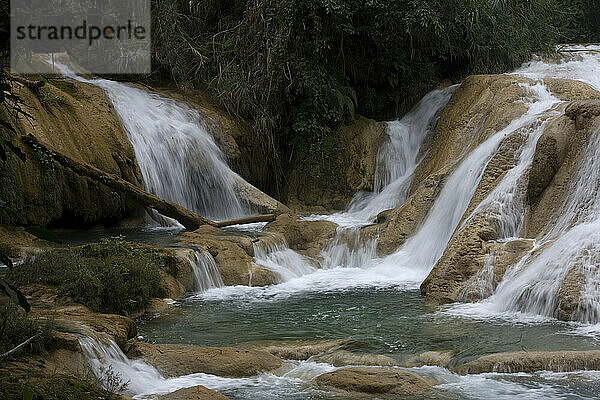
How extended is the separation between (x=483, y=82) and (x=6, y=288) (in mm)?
13479

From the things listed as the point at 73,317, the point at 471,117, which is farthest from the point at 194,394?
the point at 471,117

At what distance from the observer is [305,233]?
44.4ft

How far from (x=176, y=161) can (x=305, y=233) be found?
3508mm

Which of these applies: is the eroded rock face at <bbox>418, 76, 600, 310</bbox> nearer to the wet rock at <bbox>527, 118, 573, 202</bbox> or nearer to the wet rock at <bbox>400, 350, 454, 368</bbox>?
the wet rock at <bbox>527, 118, 573, 202</bbox>

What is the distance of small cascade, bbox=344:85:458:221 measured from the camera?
16.3 metres

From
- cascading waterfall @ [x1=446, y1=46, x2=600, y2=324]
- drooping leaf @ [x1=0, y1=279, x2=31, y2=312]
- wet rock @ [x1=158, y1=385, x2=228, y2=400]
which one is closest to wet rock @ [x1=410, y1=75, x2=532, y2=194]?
cascading waterfall @ [x1=446, y1=46, x2=600, y2=324]

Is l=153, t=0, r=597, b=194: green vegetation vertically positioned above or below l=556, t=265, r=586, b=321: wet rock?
above

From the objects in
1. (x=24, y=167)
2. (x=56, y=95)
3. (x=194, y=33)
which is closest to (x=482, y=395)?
(x=24, y=167)

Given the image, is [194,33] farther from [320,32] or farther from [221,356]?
[221,356]

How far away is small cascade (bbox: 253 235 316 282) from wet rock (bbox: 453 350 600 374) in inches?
199

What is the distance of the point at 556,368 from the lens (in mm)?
7109

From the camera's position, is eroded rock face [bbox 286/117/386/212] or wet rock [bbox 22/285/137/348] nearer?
wet rock [bbox 22/285/137/348]

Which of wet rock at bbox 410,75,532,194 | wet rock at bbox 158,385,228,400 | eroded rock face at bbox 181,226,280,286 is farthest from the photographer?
wet rock at bbox 410,75,532,194

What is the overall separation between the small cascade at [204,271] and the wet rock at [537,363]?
4.77 metres
